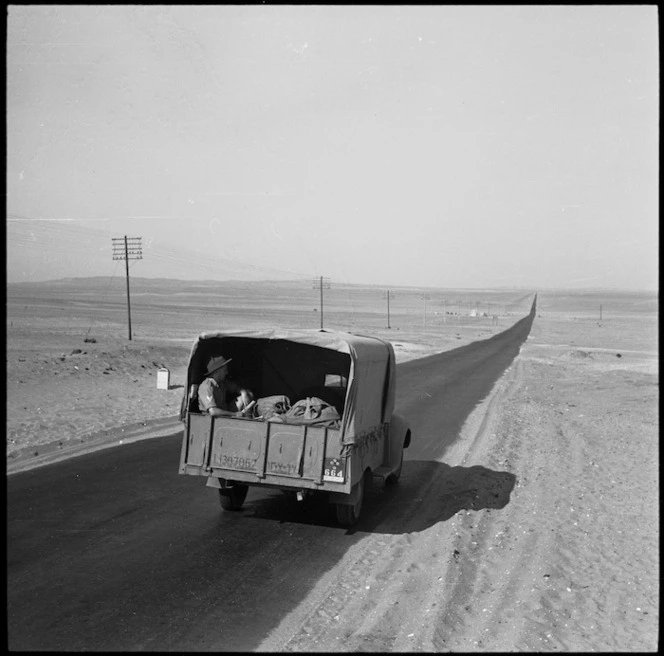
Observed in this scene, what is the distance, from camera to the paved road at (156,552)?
21.9 ft

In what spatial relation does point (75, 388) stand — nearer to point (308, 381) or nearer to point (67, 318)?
point (308, 381)

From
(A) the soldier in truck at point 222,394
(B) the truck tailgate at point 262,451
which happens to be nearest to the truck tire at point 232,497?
(B) the truck tailgate at point 262,451

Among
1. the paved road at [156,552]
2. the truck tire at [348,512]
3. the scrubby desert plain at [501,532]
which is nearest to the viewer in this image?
the paved road at [156,552]

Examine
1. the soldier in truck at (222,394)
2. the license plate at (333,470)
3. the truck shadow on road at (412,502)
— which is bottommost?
the truck shadow on road at (412,502)

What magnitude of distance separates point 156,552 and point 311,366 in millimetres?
4442

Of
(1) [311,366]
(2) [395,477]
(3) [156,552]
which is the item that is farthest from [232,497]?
(2) [395,477]

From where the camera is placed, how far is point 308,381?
12180mm

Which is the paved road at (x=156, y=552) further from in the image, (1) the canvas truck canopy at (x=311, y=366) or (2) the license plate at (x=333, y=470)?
(1) the canvas truck canopy at (x=311, y=366)

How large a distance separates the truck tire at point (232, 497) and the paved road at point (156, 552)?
0.20 metres

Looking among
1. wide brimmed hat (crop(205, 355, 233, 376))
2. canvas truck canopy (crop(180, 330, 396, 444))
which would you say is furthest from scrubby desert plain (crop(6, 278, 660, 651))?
wide brimmed hat (crop(205, 355, 233, 376))

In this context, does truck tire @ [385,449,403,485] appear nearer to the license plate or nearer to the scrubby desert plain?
Result: the scrubby desert plain

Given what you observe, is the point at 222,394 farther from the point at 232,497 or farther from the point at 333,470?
the point at 333,470

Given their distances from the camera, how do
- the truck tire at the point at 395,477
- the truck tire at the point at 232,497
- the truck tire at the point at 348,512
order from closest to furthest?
the truck tire at the point at 348,512 < the truck tire at the point at 232,497 < the truck tire at the point at 395,477

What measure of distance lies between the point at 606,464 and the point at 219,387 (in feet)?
26.8
